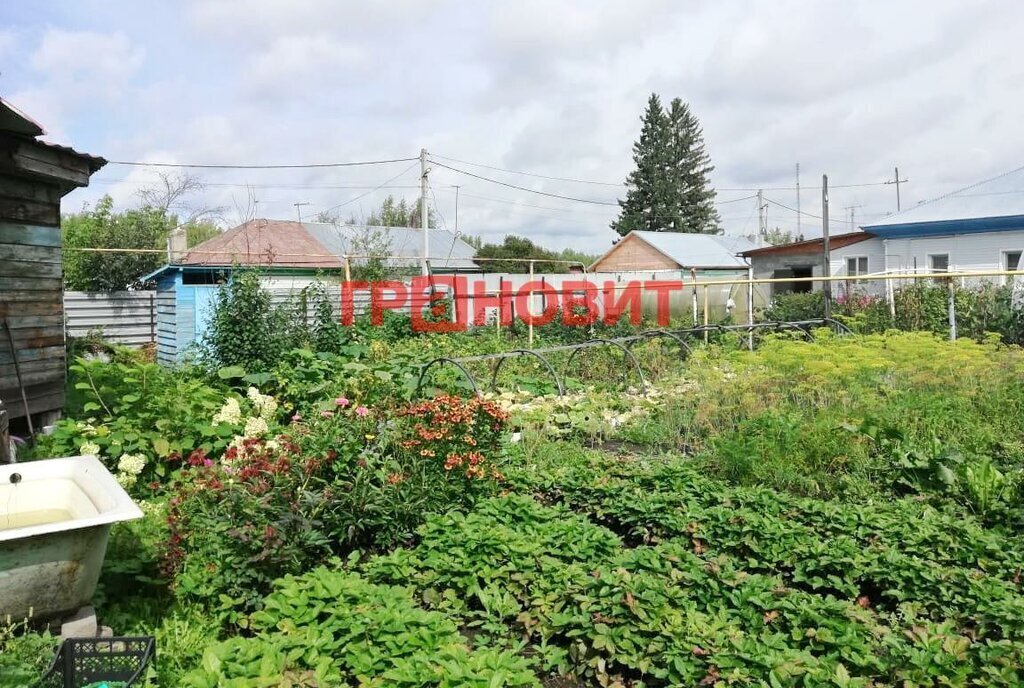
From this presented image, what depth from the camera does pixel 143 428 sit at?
20.0 ft

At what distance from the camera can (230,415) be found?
253 inches

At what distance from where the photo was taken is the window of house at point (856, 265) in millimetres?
22172

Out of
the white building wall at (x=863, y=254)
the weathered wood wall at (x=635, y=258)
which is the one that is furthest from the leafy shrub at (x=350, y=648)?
the weathered wood wall at (x=635, y=258)

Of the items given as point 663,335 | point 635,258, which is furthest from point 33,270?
point 635,258

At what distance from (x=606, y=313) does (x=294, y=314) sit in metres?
6.96

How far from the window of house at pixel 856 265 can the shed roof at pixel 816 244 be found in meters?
0.49

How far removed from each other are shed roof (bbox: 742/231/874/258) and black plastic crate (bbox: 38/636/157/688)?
71.8 ft

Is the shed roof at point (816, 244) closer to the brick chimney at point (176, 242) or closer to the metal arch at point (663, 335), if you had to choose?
the metal arch at point (663, 335)

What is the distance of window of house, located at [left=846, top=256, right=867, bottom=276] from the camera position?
22172mm

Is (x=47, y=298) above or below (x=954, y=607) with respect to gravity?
above

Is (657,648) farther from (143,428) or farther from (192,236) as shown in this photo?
(192,236)

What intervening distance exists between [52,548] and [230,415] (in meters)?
3.55

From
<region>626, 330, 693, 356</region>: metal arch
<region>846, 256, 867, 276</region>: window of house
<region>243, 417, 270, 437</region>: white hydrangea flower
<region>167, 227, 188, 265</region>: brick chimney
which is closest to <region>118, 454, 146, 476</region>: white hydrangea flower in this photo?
<region>243, 417, 270, 437</region>: white hydrangea flower

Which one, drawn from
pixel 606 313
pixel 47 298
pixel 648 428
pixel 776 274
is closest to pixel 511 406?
pixel 648 428
